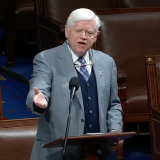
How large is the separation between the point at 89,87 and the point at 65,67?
0.07 m

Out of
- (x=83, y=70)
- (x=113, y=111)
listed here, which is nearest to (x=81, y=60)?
(x=83, y=70)

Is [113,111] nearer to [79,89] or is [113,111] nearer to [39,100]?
[79,89]

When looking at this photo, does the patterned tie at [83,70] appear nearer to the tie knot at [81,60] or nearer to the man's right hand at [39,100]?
the tie knot at [81,60]

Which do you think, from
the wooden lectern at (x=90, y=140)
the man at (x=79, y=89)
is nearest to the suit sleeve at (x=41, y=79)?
the man at (x=79, y=89)

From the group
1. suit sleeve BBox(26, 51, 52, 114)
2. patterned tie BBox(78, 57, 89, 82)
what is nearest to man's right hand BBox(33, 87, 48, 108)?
suit sleeve BBox(26, 51, 52, 114)

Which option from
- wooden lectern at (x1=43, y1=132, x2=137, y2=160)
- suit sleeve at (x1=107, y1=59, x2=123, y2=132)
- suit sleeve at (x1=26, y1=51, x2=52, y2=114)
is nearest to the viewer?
wooden lectern at (x1=43, y1=132, x2=137, y2=160)

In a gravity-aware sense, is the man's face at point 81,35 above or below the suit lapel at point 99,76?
above

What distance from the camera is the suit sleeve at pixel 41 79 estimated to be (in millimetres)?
1122

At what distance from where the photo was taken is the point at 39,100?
42.1 inches

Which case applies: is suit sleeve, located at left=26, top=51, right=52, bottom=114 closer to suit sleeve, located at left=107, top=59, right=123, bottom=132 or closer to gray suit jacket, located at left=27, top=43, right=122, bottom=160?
gray suit jacket, located at left=27, top=43, right=122, bottom=160

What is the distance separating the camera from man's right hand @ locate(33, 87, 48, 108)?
41.8 inches

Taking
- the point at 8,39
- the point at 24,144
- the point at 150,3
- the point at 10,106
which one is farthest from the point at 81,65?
the point at 8,39

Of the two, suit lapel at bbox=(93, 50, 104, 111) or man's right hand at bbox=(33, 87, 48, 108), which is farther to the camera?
suit lapel at bbox=(93, 50, 104, 111)

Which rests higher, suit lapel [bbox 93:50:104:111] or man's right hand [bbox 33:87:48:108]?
suit lapel [bbox 93:50:104:111]
